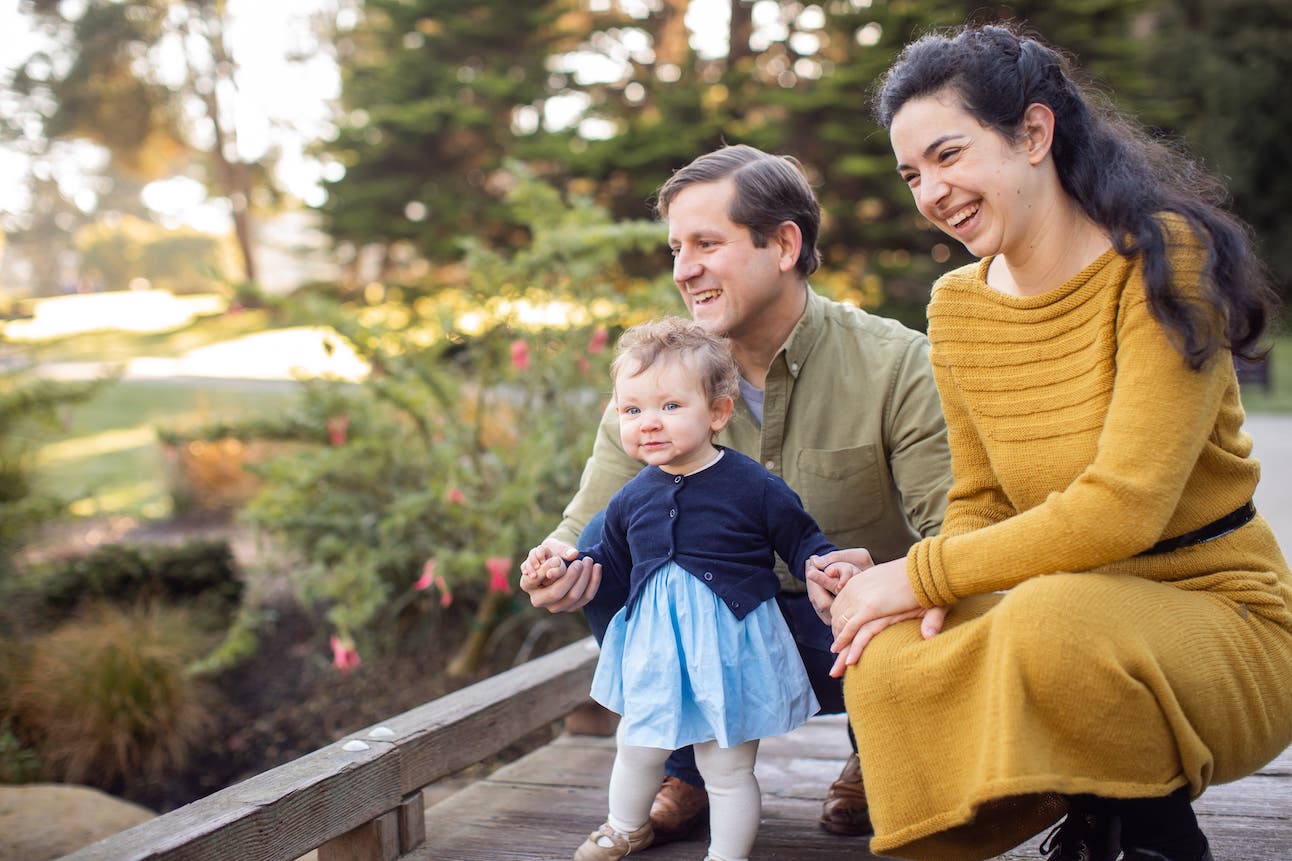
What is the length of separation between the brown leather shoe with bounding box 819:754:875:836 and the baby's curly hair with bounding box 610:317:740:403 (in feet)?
2.94

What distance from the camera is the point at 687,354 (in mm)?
2158

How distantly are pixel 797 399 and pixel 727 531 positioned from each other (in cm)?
54

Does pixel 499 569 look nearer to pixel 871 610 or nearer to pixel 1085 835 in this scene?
pixel 871 610

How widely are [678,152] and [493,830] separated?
10.8 meters

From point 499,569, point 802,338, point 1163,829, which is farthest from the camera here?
point 499,569

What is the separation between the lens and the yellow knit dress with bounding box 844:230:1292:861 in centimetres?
162

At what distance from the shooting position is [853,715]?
6.07ft

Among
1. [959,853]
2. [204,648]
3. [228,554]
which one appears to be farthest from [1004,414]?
[228,554]

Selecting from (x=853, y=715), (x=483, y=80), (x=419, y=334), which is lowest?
(x=853, y=715)

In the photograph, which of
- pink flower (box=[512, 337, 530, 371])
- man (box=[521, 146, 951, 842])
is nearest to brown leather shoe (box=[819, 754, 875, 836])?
man (box=[521, 146, 951, 842])

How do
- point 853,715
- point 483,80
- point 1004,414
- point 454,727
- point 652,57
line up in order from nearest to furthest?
point 853,715, point 1004,414, point 454,727, point 483,80, point 652,57

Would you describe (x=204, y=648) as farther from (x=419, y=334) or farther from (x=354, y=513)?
(x=419, y=334)

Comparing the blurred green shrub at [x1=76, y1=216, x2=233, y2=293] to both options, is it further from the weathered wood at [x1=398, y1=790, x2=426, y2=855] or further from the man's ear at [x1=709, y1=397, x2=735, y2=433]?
the man's ear at [x1=709, y1=397, x2=735, y2=433]

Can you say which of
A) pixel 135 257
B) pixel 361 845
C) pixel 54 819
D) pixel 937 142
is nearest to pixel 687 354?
pixel 937 142
